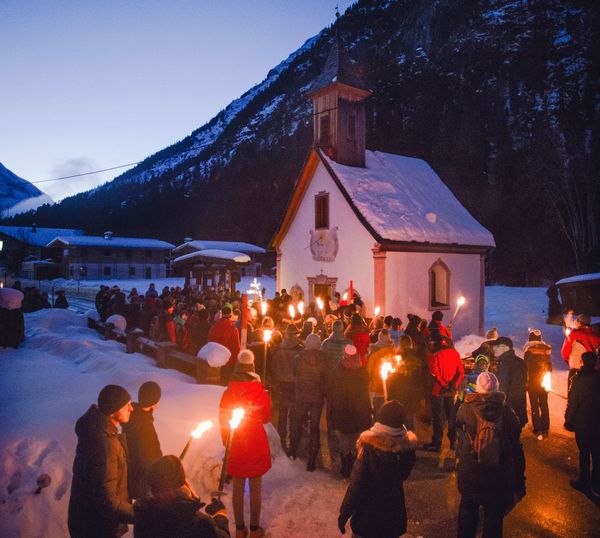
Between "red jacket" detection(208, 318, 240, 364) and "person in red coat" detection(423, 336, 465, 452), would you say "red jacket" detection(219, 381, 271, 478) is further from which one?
"red jacket" detection(208, 318, 240, 364)

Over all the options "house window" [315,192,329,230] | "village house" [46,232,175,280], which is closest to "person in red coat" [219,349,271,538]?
"house window" [315,192,329,230]

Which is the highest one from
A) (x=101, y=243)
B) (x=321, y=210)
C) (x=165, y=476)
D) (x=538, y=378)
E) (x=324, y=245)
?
(x=321, y=210)

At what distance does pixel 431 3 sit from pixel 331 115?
90.4 meters

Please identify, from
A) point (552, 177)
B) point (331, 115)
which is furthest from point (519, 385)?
point (552, 177)

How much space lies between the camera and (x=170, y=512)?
2.63m

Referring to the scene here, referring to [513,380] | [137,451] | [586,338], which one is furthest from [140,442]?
[586,338]

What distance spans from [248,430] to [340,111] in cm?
1726

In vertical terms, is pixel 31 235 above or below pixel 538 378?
above

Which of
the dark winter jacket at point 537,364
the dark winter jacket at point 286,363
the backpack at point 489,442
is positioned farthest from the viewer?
the dark winter jacket at point 537,364

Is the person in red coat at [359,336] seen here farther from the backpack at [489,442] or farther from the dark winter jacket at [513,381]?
the backpack at [489,442]

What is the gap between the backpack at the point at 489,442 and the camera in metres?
3.82

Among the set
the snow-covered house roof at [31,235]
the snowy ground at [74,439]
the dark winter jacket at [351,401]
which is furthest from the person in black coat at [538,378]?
the snow-covered house roof at [31,235]

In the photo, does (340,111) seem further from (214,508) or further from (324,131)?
(214,508)

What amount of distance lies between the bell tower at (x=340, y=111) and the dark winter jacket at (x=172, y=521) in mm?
17475
